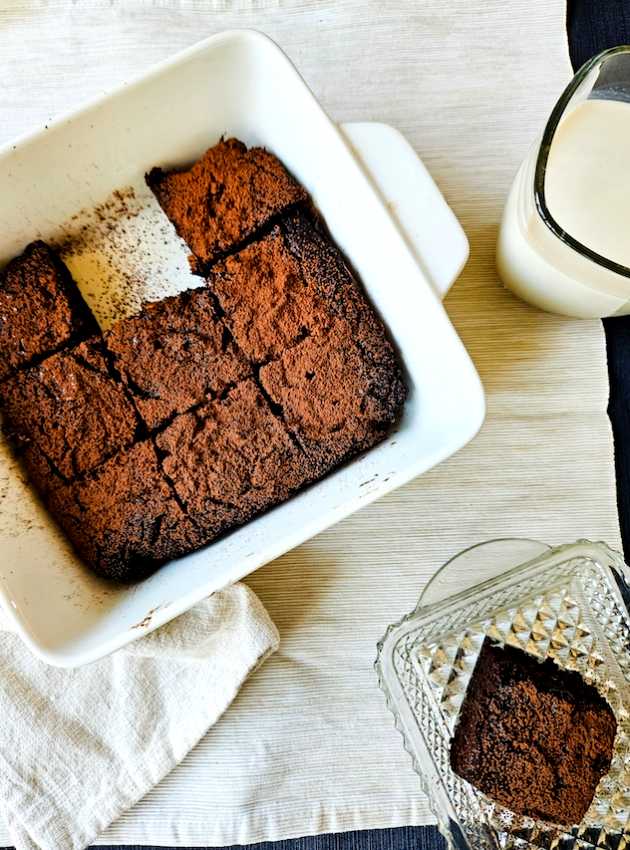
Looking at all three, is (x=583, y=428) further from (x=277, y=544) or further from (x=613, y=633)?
(x=277, y=544)

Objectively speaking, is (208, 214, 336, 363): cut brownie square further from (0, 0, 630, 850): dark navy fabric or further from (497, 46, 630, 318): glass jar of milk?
(0, 0, 630, 850): dark navy fabric

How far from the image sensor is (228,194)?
1.34m

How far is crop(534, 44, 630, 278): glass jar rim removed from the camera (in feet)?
3.84

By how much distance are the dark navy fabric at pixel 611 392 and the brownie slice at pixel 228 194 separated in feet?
2.32

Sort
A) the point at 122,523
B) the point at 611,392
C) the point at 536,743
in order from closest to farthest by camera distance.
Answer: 1. the point at 536,743
2. the point at 122,523
3. the point at 611,392

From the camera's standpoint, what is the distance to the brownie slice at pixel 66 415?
1316 mm

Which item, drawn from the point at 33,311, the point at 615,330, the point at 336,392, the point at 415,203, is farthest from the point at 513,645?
the point at 33,311

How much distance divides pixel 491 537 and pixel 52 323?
3.04ft

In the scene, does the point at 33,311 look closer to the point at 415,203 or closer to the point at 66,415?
the point at 66,415

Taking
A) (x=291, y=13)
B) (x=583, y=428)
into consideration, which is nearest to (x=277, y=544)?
(x=583, y=428)

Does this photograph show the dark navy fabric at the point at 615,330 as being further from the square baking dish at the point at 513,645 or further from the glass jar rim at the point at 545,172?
the glass jar rim at the point at 545,172

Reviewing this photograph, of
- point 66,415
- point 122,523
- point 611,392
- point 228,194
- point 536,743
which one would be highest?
point 228,194

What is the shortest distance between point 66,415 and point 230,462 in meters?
0.31

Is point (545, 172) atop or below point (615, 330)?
atop
